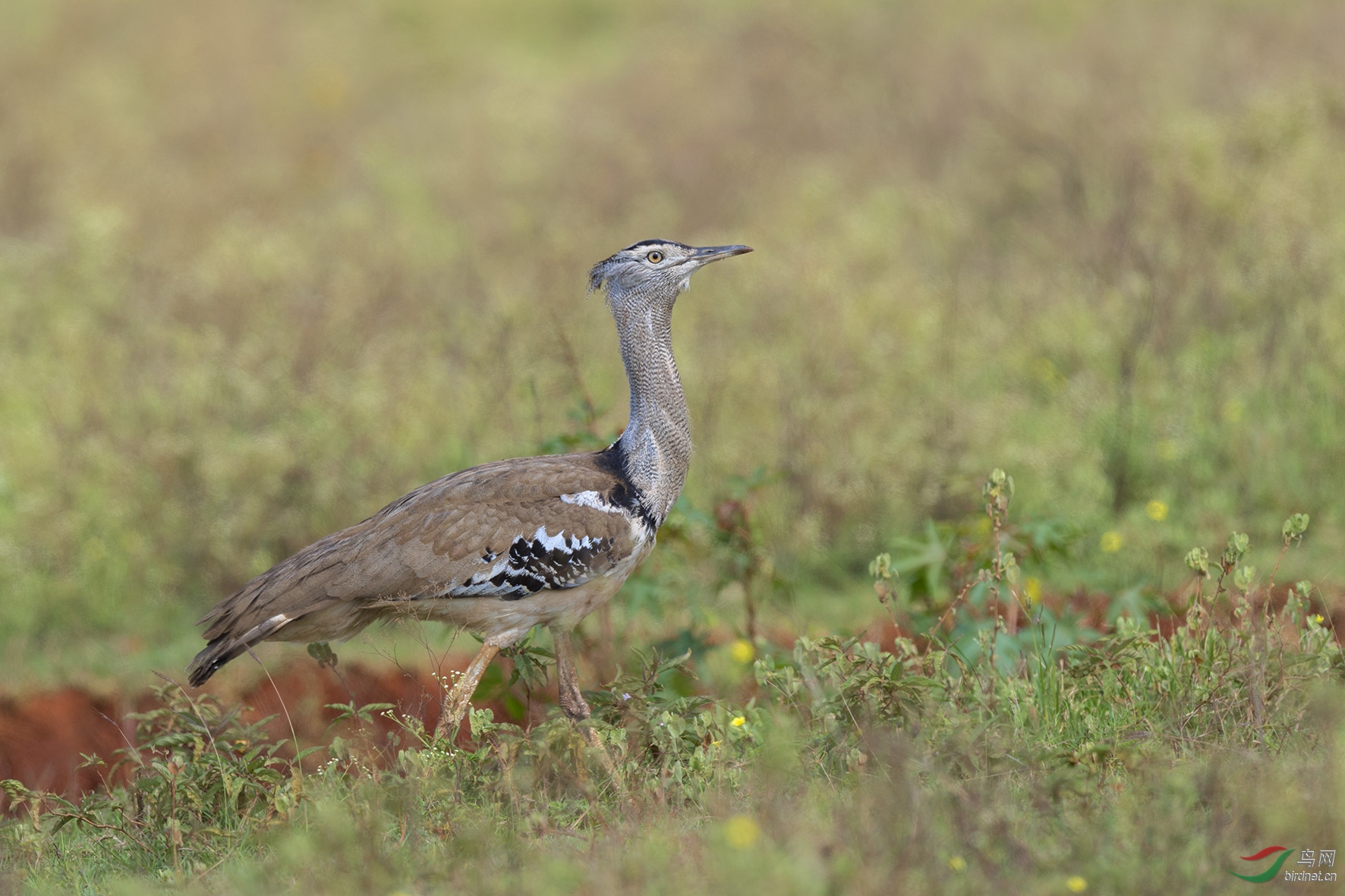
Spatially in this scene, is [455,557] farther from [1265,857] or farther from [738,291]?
[738,291]

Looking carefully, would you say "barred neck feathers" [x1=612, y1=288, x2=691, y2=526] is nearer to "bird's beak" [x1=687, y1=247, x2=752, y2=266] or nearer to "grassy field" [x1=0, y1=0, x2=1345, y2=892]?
"bird's beak" [x1=687, y1=247, x2=752, y2=266]

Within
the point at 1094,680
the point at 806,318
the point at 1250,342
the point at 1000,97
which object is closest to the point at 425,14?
the point at 1000,97

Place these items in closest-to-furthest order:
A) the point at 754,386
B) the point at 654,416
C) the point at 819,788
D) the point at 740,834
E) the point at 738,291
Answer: the point at 740,834
the point at 819,788
the point at 654,416
the point at 754,386
the point at 738,291

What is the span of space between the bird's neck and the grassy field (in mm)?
523

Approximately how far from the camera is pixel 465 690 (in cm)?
408

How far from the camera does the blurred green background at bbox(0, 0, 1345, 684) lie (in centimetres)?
675

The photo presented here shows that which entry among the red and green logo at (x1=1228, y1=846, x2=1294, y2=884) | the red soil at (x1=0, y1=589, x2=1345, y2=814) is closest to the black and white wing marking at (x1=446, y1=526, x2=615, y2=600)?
the red soil at (x1=0, y1=589, x2=1345, y2=814)

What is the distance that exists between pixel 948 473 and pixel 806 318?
1516 mm

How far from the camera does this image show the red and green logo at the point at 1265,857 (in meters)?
2.59

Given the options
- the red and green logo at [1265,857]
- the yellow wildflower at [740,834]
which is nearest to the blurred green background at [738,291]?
the red and green logo at [1265,857]

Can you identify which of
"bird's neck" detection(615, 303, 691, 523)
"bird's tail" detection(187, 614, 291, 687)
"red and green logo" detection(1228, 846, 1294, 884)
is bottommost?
"red and green logo" detection(1228, 846, 1294, 884)

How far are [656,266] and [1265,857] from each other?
241cm

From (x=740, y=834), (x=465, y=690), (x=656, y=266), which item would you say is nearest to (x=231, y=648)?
(x=465, y=690)

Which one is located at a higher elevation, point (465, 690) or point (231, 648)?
point (231, 648)
